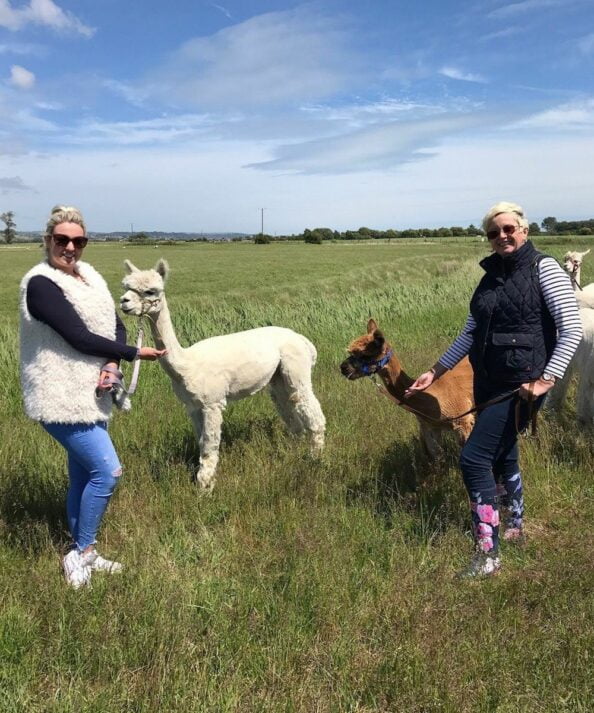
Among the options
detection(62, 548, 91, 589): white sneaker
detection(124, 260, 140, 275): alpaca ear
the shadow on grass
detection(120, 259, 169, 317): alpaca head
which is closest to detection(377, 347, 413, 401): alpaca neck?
the shadow on grass

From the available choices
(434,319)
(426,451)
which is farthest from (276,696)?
(434,319)

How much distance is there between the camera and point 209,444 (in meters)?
4.92

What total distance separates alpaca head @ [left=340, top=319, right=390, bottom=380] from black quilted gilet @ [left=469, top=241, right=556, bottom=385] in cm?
125

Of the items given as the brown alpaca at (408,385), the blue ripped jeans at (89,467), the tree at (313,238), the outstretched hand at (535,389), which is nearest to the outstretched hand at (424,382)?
the brown alpaca at (408,385)

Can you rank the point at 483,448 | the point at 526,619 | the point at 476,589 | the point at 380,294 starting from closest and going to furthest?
the point at 526,619 → the point at 476,589 → the point at 483,448 → the point at 380,294

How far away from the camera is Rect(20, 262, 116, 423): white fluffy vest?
3.16 meters

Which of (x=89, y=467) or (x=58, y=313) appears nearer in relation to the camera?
(x=58, y=313)

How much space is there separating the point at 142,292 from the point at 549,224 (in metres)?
121

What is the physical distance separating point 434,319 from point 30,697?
12.2 metres

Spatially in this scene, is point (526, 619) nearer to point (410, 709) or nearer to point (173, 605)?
point (410, 709)

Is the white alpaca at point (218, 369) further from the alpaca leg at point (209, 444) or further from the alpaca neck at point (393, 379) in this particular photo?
the alpaca neck at point (393, 379)

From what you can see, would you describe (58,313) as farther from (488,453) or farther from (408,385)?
(408,385)

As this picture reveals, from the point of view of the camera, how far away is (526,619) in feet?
9.39

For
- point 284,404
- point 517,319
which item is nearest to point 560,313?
point 517,319
